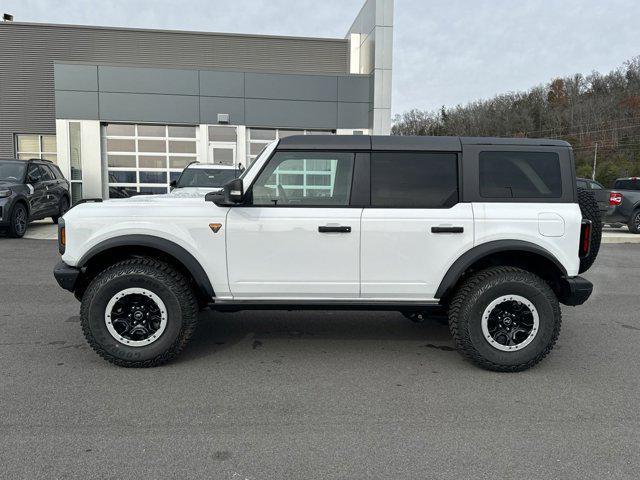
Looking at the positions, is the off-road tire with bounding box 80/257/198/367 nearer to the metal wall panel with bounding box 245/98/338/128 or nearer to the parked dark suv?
the parked dark suv

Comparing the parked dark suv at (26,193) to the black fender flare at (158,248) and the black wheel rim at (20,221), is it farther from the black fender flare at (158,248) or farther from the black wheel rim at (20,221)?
the black fender flare at (158,248)

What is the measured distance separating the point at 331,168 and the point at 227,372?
1875mm

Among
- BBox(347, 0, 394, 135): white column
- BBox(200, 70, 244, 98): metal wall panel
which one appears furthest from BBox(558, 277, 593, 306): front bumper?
BBox(200, 70, 244, 98): metal wall panel

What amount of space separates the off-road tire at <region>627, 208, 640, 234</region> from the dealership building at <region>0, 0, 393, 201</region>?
28.2 feet

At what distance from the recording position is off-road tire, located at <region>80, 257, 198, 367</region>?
3900mm

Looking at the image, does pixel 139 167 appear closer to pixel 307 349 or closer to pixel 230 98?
pixel 230 98

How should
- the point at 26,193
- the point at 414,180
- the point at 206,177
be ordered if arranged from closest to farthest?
the point at 414,180
the point at 206,177
the point at 26,193

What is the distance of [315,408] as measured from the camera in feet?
11.1

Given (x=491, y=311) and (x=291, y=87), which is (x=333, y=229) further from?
(x=291, y=87)

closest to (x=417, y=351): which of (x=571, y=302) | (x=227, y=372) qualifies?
(x=571, y=302)

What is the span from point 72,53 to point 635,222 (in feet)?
70.8

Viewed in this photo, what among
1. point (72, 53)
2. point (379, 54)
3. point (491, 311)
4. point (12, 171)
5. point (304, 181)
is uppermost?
point (72, 53)

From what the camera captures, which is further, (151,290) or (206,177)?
(206,177)

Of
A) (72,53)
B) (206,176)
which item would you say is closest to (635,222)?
(206,176)
